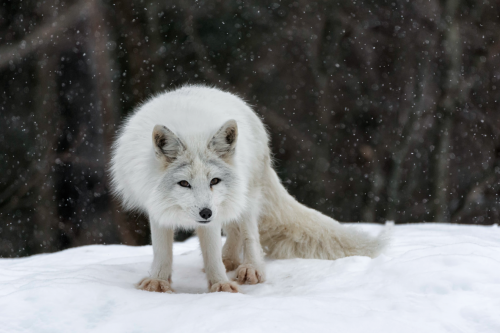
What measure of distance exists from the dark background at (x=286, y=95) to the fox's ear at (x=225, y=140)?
514cm

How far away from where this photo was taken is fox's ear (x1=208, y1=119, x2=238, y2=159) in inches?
107

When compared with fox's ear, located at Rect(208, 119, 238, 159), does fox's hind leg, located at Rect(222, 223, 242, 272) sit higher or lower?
lower

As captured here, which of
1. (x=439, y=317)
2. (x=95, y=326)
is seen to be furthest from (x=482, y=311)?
(x=95, y=326)

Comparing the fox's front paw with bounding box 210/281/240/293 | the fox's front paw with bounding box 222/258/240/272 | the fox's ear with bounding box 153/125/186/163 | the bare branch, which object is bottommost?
the fox's front paw with bounding box 222/258/240/272

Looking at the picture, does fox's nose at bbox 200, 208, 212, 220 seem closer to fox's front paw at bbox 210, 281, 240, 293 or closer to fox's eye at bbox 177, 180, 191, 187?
fox's eye at bbox 177, 180, 191, 187

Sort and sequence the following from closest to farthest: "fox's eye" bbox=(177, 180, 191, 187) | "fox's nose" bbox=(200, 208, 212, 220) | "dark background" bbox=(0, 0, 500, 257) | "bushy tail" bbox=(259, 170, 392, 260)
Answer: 1. "fox's nose" bbox=(200, 208, 212, 220)
2. "fox's eye" bbox=(177, 180, 191, 187)
3. "bushy tail" bbox=(259, 170, 392, 260)
4. "dark background" bbox=(0, 0, 500, 257)

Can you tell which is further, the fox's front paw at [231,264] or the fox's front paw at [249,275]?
the fox's front paw at [231,264]

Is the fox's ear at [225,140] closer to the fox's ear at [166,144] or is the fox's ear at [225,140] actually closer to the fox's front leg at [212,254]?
the fox's ear at [166,144]

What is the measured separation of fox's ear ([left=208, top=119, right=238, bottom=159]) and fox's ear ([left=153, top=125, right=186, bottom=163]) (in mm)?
180

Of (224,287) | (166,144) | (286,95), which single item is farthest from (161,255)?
(286,95)

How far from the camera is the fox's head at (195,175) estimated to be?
2.55m

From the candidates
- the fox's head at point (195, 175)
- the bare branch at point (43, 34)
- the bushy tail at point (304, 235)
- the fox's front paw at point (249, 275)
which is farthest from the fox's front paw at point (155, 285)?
the bare branch at point (43, 34)

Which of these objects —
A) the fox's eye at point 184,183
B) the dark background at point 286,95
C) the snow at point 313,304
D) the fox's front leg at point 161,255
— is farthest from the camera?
the dark background at point 286,95

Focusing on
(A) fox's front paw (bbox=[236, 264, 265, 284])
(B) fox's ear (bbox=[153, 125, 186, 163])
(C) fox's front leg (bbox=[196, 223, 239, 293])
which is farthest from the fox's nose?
(A) fox's front paw (bbox=[236, 264, 265, 284])
